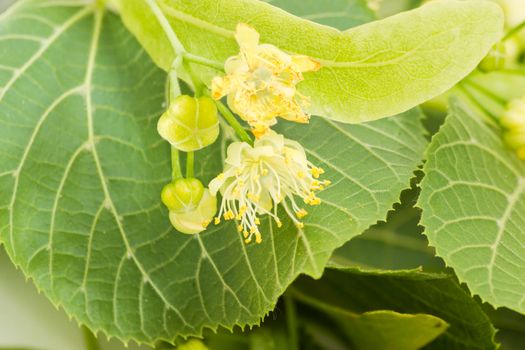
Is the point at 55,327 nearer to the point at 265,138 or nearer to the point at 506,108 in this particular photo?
the point at 265,138

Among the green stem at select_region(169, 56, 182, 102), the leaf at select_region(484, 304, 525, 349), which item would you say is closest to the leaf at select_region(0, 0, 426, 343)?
the green stem at select_region(169, 56, 182, 102)

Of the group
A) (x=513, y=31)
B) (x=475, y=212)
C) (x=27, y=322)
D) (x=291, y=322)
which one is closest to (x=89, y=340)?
(x=27, y=322)

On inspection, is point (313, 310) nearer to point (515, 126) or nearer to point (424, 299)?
point (424, 299)

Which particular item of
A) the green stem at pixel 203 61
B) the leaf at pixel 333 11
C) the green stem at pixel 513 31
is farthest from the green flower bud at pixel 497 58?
the green stem at pixel 203 61

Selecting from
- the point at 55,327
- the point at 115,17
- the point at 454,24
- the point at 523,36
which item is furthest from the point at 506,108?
the point at 55,327

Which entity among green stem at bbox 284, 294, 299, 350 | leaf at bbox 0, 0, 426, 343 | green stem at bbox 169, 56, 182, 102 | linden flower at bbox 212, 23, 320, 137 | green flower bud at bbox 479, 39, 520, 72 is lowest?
green stem at bbox 284, 294, 299, 350

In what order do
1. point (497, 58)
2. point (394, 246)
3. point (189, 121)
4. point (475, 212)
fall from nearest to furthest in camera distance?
point (189, 121) → point (475, 212) → point (497, 58) → point (394, 246)

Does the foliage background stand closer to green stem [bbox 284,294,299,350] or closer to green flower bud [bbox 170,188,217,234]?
green stem [bbox 284,294,299,350]
